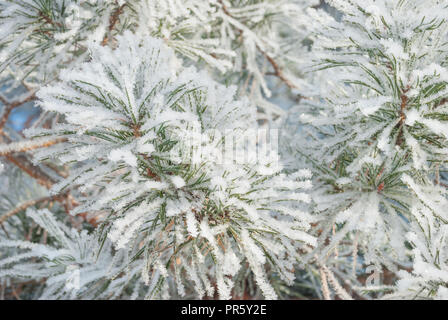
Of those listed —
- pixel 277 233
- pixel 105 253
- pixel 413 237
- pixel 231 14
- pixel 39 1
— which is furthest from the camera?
pixel 231 14

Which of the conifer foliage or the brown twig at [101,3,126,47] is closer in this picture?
the conifer foliage

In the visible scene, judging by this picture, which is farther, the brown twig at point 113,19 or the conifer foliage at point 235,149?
the brown twig at point 113,19

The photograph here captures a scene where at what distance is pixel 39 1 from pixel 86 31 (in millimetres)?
108

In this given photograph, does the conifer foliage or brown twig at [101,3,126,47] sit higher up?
brown twig at [101,3,126,47]

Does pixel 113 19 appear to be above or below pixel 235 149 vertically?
above

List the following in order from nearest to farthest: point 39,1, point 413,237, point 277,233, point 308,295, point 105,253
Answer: point 413,237
point 277,233
point 39,1
point 105,253
point 308,295

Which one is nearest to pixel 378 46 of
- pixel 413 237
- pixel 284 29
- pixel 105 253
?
pixel 413 237

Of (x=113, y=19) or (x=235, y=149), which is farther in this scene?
(x=113, y=19)

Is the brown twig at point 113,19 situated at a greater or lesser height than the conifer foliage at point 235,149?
greater

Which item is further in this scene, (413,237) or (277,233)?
(277,233)

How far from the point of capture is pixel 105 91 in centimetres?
62
